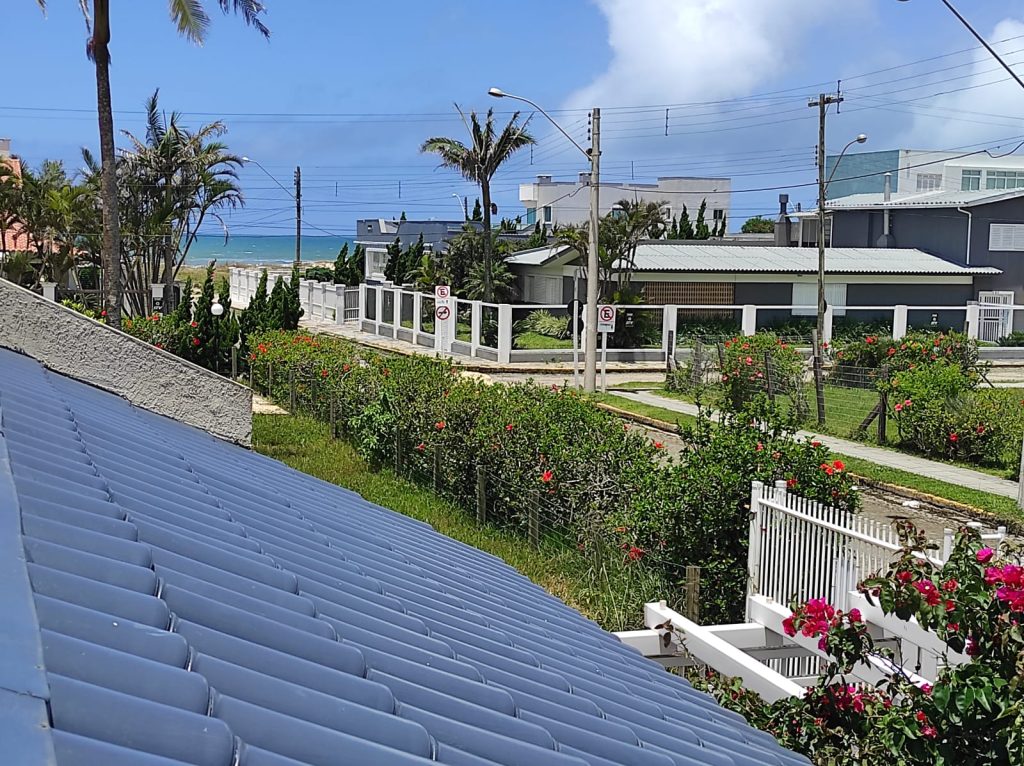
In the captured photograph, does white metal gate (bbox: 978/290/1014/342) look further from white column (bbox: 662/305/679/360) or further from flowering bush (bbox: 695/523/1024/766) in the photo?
flowering bush (bbox: 695/523/1024/766)

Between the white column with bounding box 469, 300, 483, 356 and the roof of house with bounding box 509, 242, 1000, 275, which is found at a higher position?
the roof of house with bounding box 509, 242, 1000, 275

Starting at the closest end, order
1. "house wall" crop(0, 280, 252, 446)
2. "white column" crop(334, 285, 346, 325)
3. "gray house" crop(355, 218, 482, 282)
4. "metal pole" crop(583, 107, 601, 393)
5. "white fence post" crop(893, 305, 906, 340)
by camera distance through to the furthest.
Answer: "house wall" crop(0, 280, 252, 446) < "metal pole" crop(583, 107, 601, 393) < "white fence post" crop(893, 305, 906, 340) < "white column" crop(334, 285, 346, 325) < "gray house" crop(355, 218, 482, 282)

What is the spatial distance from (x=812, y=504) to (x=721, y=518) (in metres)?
1.05

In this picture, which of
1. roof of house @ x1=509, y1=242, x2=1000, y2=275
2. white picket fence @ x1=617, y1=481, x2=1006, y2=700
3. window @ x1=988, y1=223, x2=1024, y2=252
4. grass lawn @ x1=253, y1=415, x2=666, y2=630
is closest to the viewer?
white picket fence @ x1=617, y1=481, x2=1006, y2=700

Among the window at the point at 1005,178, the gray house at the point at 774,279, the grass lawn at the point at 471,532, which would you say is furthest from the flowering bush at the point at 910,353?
the window at the point at 1005,178

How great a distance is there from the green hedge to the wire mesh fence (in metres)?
0.03

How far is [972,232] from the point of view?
4691 cm

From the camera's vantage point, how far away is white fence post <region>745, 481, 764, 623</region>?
921 cm

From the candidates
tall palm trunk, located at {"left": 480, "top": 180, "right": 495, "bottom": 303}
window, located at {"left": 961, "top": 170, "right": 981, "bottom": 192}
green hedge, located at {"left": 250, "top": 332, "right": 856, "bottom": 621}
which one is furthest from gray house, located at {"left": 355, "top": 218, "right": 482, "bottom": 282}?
green hedge, located at {"left": 250, "top": 332, "right": 856, "bottom": 621}

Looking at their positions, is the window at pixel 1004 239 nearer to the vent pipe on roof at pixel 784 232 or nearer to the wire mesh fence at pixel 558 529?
the vent pipe on roof at pixel 784 232

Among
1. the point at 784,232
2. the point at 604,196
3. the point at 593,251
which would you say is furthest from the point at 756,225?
the point at 593,251

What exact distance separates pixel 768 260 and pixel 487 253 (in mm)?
10405

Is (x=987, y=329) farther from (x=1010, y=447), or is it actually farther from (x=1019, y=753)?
(x=1019, y=753)

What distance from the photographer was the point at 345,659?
3.32m
